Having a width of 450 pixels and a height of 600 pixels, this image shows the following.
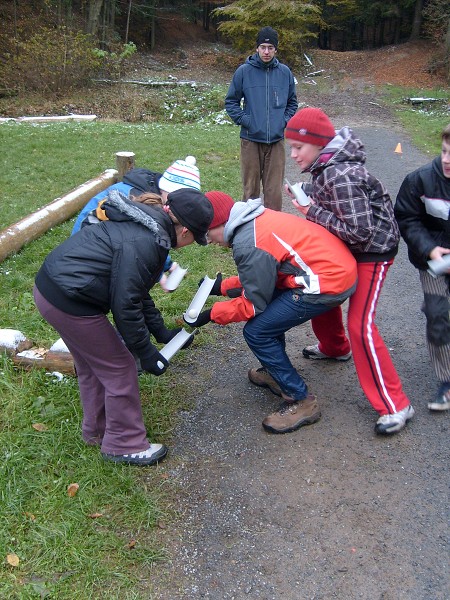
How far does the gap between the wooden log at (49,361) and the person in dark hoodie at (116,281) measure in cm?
90

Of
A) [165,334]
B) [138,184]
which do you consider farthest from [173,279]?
[138,184]

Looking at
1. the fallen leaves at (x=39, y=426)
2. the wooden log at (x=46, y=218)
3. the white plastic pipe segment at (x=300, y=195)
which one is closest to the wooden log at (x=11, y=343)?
the fallen leaves at (x=39, y=426)

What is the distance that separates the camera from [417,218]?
3.56 meters

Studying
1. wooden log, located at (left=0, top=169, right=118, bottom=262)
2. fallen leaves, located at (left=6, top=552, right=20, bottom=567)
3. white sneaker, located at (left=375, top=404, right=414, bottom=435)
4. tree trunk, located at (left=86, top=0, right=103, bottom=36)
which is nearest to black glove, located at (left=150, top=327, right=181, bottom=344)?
white sneaker, located at (left=375, top=404, right=414, bottom=435)

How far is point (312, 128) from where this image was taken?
3.19m

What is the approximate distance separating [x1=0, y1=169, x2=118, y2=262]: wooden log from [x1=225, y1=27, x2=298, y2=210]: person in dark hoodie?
2.23 meters

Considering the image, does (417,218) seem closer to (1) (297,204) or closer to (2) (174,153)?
(1) (297,204)

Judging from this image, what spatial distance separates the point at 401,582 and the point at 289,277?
5.35ft

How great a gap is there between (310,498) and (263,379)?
1115mm

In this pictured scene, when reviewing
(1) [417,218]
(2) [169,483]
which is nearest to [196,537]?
(2) [169,483]

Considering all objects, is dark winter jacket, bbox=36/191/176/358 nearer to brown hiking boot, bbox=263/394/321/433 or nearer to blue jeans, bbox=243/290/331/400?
blue jeans, bbox=243/290/331/400

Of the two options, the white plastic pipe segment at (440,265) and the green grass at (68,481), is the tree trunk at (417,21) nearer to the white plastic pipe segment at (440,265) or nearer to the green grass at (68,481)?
the green grass at (68,481)

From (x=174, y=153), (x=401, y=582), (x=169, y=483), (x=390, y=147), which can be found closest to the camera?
(x=401, y=582)

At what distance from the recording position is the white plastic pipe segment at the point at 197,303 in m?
3.41
